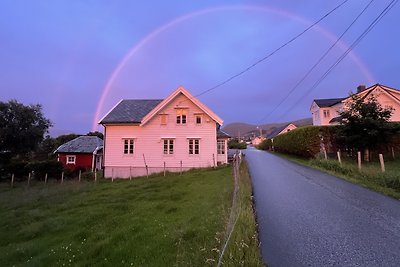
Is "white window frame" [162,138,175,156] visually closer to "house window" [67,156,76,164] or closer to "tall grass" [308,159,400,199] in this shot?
"tall grass" [308,159,400,199]

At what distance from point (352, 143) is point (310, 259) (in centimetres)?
2320

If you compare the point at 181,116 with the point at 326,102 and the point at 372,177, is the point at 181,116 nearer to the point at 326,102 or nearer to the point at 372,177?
the point at 372,177

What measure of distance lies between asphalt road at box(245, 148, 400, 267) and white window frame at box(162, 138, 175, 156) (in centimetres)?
1903

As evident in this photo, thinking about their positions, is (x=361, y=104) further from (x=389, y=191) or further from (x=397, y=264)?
(x=397, y=264)

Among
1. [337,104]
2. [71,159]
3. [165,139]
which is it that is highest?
[337,104]

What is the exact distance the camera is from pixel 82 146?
46.2 m

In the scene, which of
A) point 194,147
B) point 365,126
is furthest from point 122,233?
point 365,126

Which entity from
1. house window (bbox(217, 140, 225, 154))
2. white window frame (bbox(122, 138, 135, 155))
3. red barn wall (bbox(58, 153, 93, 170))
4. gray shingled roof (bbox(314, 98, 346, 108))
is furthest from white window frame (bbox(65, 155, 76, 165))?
gray shingled roof (bbox(314, 98, 346, 108))

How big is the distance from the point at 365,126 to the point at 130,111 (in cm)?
2364

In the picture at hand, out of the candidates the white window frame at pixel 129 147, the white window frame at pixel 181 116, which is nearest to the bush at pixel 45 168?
the white window frame at pixel 129 147

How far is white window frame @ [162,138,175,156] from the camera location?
32219 millimetres

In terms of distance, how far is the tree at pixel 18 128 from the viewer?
150 feet

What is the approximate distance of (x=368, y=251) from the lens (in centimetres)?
636

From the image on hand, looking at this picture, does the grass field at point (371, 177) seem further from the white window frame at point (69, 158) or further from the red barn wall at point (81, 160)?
the white window frame at point (69, 158)
